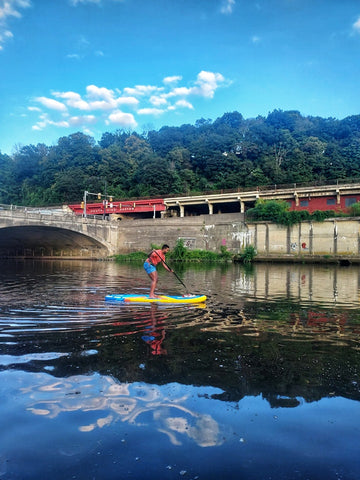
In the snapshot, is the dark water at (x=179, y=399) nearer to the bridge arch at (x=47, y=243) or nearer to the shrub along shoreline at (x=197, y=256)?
the shrub along shoreline at (x=197, y=256)

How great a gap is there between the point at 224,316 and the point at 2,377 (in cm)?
565

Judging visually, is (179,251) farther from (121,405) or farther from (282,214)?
(121,405)

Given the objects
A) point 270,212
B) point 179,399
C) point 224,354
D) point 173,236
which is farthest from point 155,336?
point 173,236

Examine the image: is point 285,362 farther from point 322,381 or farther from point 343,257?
point 343,257

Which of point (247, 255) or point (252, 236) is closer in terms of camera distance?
point (247, 255)

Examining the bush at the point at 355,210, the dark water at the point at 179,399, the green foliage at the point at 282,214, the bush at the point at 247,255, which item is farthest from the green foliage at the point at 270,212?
the dark water at the point at 179,399

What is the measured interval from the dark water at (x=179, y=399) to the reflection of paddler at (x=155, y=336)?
4 cm

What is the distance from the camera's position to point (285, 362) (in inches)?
215

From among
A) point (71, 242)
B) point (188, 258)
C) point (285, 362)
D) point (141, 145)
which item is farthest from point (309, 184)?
Answer: point (141, 145)

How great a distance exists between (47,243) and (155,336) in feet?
157

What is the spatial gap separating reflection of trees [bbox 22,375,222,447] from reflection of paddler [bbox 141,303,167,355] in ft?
4.41

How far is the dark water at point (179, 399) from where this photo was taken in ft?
9.86

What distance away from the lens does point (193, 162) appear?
263ft

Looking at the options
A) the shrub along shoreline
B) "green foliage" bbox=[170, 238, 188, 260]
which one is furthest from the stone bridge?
"green foliage" bbox=[170, 238, 188, 260]
